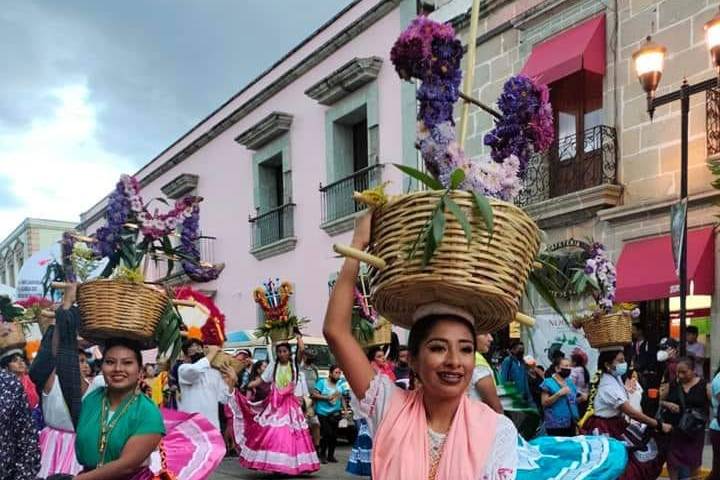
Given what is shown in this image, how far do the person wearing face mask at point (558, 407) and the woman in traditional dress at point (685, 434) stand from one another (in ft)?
5.37

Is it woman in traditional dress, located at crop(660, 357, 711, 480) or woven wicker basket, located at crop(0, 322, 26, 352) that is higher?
woven wicker basket, located at crop(0, 322, 26, 352)

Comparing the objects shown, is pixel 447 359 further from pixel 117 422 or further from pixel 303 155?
pixel 303 155

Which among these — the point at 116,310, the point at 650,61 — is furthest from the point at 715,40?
the point at 116,310

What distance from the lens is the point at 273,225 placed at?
22.8 metres

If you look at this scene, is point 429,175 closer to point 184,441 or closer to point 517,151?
point 517,151

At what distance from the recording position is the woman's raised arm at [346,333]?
2.87m

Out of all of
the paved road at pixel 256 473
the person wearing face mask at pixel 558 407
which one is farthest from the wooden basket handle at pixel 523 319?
the paved road at pixel 256 473

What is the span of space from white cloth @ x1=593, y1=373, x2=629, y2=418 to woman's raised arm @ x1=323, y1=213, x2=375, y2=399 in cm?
585

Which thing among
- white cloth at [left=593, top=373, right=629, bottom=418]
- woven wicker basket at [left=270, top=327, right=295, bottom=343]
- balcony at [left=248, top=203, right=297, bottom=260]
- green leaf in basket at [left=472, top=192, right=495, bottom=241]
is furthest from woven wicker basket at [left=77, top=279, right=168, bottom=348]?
balcony at [left=248, top=203, right=297, bottom=260]

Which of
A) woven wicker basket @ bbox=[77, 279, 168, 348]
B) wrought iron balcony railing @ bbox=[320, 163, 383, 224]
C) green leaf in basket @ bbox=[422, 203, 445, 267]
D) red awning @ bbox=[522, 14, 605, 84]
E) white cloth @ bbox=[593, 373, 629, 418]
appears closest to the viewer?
green leaf in basket @ bbox=[422, 203, 445, 267]

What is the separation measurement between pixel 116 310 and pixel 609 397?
5.35 meters

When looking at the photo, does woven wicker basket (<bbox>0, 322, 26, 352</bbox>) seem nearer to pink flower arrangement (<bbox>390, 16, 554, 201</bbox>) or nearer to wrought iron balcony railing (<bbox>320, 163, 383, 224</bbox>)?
pink flower arrangement (<bbox>390, 16, 554, 201</bbox>)

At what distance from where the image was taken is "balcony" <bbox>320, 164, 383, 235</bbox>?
1862 centimetres

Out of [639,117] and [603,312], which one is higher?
[639,117]
